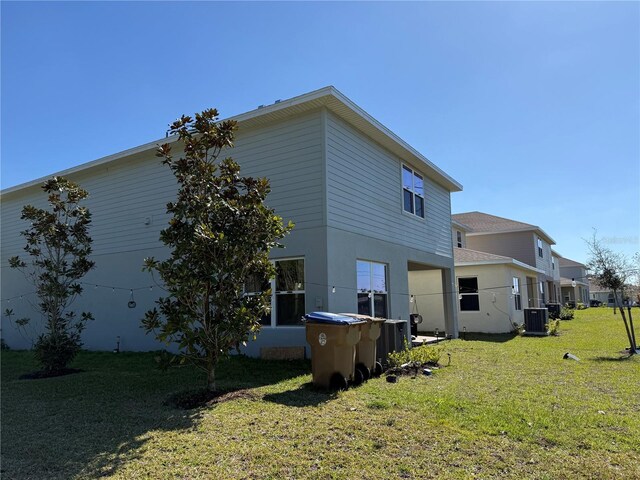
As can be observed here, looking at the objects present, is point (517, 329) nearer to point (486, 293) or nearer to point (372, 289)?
point (486, 293)

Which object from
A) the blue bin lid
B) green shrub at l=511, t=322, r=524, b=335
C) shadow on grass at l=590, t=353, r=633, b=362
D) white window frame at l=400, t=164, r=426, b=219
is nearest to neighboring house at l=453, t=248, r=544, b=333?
green shrub at l=511, t=322, r=524, b=335

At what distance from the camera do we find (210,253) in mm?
6516

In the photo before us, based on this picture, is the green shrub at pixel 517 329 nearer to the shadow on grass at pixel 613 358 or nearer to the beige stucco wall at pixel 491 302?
the beige stucco wall at pixel 491 302

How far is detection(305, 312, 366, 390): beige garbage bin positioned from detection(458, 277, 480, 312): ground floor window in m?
13.6

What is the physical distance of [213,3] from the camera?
960cm

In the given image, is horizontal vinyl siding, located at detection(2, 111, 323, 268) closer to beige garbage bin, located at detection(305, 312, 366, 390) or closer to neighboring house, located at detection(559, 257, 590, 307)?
beige garbage bin, located at detection(305, 312, 366, 390)

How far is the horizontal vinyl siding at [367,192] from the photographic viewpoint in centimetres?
1015

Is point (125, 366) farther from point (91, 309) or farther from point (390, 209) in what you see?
point (390, 209)

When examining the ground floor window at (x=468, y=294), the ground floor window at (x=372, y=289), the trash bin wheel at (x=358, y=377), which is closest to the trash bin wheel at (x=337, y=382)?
the trash bin wheel at (x=358, y=377)

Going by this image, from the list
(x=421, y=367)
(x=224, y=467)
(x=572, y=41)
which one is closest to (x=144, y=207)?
(x=421, y=367)

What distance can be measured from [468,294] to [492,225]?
12.3 meters

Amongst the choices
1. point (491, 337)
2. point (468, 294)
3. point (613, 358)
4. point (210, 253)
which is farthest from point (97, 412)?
point (468, 294)

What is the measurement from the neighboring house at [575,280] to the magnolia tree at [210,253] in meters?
44.8

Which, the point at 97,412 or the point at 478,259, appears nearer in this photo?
the point at 97,412
